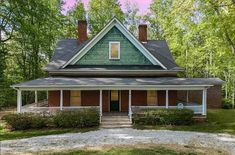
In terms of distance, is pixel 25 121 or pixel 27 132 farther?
pixel 25 121

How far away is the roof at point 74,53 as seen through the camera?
25.9 meters

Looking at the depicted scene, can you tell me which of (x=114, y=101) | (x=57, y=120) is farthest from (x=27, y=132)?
(x=114, y=101)

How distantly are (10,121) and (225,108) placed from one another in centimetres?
2170

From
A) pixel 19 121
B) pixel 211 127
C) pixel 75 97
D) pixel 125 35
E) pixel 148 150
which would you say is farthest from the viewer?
pixel 125 35

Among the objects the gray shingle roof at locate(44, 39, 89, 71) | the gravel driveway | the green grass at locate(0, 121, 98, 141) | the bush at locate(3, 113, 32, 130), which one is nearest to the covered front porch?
the bush at locate(3, 113, 32, 130)

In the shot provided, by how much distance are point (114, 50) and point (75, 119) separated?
25.0ft

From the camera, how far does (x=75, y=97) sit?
79.2 feet

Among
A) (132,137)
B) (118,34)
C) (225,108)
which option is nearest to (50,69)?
(118,34)

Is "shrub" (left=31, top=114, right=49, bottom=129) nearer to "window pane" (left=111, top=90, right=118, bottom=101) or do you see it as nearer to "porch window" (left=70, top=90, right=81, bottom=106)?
"porch window" (left=70, top=90, right=81, bottom=106)

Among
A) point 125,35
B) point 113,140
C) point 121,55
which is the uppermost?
point 125,35

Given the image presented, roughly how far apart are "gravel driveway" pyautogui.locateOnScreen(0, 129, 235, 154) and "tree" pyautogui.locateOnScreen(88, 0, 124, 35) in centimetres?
3021

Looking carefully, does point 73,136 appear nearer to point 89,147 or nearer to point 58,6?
point 89,147

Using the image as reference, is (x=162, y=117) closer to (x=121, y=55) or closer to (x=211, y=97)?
(x=121, y=55)

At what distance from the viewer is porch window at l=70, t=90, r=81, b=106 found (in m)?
24.0
